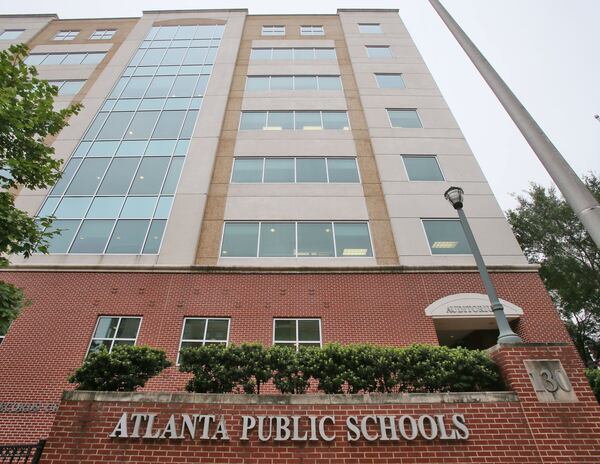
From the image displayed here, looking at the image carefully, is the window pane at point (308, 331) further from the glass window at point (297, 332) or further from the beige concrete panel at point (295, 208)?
the beige concrete panel at point (295, 208)

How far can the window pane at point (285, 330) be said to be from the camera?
12.0 meters

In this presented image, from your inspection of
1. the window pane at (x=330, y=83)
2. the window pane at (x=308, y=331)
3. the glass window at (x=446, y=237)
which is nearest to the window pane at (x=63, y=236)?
the window pane at (x=308, y=331)

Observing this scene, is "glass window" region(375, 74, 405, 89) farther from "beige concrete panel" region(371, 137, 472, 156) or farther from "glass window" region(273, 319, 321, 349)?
"glass window" region(273, 319, 321, 349)

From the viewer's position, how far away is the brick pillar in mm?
5992

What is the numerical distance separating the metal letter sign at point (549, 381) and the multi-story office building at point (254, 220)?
0.39m

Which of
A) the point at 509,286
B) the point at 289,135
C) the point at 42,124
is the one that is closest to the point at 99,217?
the point at 42,124

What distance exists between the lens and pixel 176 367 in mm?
11094

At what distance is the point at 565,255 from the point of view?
2214cm

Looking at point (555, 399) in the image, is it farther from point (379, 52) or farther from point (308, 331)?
point (379, 52)

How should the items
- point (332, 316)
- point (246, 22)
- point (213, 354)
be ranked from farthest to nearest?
point (246, 22)
point (332, 316)
point (213, 354)

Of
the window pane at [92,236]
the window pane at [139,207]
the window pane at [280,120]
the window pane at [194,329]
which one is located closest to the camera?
the window pane at [194,329]

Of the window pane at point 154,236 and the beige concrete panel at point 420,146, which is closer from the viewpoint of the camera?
the window pane at point 154,236

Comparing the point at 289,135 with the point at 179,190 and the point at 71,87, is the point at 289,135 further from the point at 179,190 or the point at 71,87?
the point at 71,87

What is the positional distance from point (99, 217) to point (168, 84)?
11.0 metres
